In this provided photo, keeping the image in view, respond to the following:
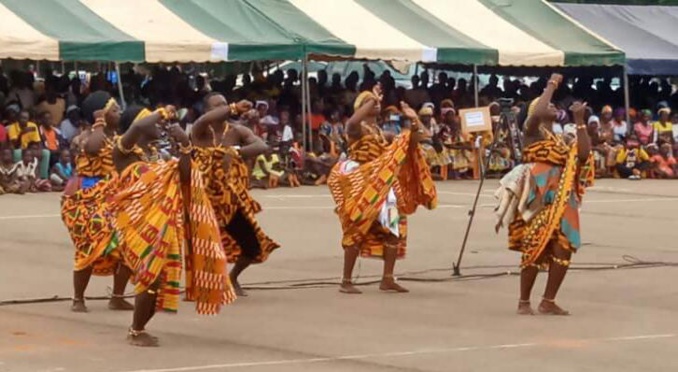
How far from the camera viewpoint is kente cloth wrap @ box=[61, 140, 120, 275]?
1089 centimetres

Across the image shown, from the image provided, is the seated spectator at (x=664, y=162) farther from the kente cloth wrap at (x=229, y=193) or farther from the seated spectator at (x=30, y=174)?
the kente cloth wrap at (x=229, y=193)

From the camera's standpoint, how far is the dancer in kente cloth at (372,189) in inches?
493

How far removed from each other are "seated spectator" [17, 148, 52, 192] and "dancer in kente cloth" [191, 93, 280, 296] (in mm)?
9625

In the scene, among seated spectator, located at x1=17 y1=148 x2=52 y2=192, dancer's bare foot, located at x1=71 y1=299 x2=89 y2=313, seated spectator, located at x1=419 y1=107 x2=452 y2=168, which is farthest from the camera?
seated spectator, located at x1=419 y1=107 x2=452 y2=168

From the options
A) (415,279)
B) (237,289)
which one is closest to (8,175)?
(415,279)

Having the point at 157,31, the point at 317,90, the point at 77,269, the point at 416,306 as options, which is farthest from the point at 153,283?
the point at 317,90

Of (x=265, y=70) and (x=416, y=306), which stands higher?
(x=265, y=70)

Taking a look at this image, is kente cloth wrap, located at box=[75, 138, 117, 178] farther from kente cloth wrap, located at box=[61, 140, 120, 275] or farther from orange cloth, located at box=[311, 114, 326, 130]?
orange cloth, located at box=[311, 114, 326, 130]

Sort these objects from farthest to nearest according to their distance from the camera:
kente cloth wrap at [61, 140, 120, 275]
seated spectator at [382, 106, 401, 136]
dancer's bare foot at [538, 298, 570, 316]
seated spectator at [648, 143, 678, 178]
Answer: seated spectator at [648, 143, 678, 178] < seated spectator at [382, 106, 401, 136] < dancer's bare foot at [538, 298, 570, 316] < kente cloth wrap at [61, 140, 120, 275]

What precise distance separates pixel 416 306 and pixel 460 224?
6669 mm

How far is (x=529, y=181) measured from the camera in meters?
11.4

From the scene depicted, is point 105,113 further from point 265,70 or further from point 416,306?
point 265,70

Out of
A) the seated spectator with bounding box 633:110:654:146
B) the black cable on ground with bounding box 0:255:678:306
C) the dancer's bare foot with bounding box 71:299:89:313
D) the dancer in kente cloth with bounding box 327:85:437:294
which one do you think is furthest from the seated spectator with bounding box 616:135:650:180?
the dancer's bare foot with bounding box 71:299:89:313

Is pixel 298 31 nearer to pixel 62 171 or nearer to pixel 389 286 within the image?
pixel 62 171
